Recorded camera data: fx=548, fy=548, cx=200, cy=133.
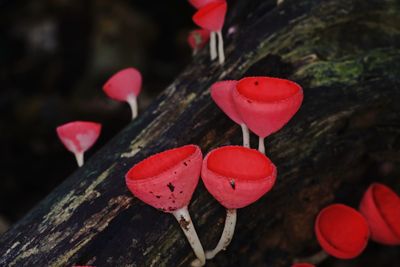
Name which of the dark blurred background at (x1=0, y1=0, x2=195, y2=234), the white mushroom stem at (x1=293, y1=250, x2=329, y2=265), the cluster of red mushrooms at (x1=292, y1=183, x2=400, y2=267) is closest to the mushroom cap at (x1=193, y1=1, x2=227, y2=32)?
the cluster of red mushrooms at (x1=292, y1=183, x2=400, y2=267)

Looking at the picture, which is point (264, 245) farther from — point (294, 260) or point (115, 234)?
point (115, 234)

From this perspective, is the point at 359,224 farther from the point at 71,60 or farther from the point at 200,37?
the point at 71,60

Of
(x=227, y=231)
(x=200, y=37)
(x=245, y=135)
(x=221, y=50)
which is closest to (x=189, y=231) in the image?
(x=227, y=231)

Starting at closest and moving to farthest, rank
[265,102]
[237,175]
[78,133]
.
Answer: [265,102] < [237,175] < [78,133]

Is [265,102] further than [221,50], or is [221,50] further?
[221,50]

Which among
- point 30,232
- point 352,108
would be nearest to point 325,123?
point 352,108
